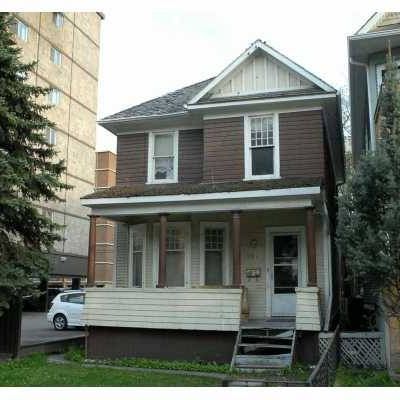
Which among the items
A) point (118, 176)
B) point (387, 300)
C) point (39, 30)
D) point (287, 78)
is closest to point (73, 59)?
point (39, 30)

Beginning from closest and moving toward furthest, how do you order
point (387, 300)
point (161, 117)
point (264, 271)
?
point (387, 300) → point (264, 271) → point (161, 117)

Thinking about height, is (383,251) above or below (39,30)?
below

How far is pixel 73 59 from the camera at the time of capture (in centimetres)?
3872

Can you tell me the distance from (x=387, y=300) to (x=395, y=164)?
2751 millimetres

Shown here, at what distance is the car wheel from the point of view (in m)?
20.6

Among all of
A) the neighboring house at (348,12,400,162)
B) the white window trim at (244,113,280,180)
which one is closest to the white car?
the white window trim at (244,113,280,180)

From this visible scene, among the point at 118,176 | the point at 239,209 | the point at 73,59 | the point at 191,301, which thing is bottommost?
the point at 191,301

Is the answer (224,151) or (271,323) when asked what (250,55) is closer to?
(224,151)

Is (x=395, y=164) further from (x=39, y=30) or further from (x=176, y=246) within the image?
(x=39, y=30)

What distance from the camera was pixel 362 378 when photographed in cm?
1024

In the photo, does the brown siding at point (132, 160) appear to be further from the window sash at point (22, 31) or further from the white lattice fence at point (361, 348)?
the window sash at point (22, 31)

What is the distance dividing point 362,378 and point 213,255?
18.3 ft

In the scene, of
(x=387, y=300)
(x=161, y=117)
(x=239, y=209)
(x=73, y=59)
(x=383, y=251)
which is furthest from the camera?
(x=73, y=59)

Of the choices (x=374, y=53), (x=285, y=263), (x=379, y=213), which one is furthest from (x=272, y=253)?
(x=379, y=213)
